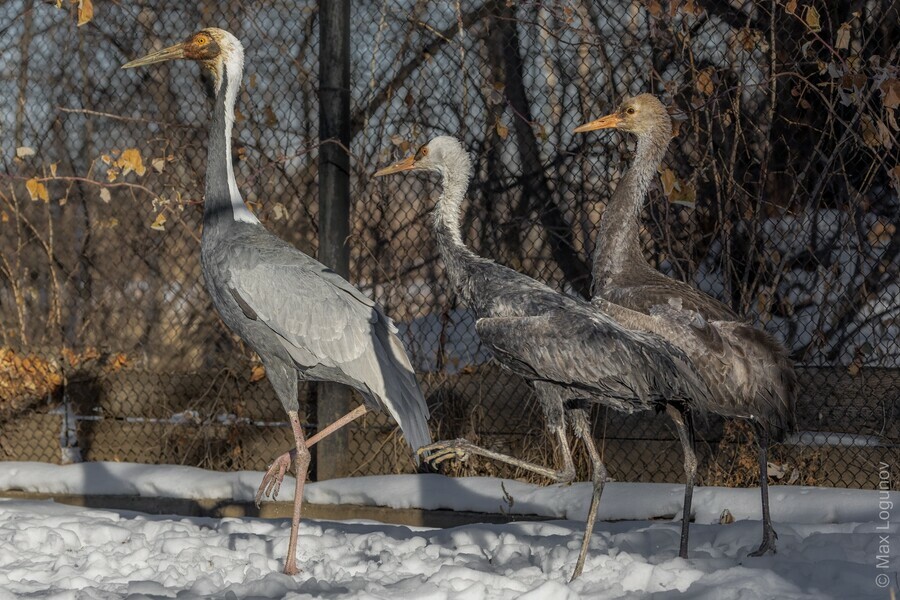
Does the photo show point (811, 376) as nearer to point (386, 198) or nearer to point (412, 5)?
point (386, 198)

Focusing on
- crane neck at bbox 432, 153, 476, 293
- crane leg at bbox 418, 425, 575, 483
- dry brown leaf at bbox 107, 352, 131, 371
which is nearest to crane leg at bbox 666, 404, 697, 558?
crane leg at bbox 418, 425, 575, 483

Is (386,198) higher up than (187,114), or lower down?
lower down

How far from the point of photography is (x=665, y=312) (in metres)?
4.65

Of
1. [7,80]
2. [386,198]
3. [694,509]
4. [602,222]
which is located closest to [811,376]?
[694,509]

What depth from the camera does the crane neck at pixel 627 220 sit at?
524cm

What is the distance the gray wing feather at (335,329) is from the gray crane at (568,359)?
513mm

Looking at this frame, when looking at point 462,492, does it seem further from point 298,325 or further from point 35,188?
point 35,188

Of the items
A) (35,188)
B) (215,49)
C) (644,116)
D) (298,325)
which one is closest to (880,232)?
(644,116)

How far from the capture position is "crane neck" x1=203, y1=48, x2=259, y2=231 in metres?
5.11

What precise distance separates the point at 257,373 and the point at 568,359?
327 cm

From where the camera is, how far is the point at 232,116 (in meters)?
5.35

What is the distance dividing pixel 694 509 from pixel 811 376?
44.6 inches

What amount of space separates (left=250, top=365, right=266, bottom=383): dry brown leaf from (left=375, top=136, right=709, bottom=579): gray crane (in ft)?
8.79

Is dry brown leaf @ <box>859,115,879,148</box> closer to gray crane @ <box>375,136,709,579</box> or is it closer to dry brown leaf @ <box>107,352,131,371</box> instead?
gray crane @ <box>375,136,709,579</box>
